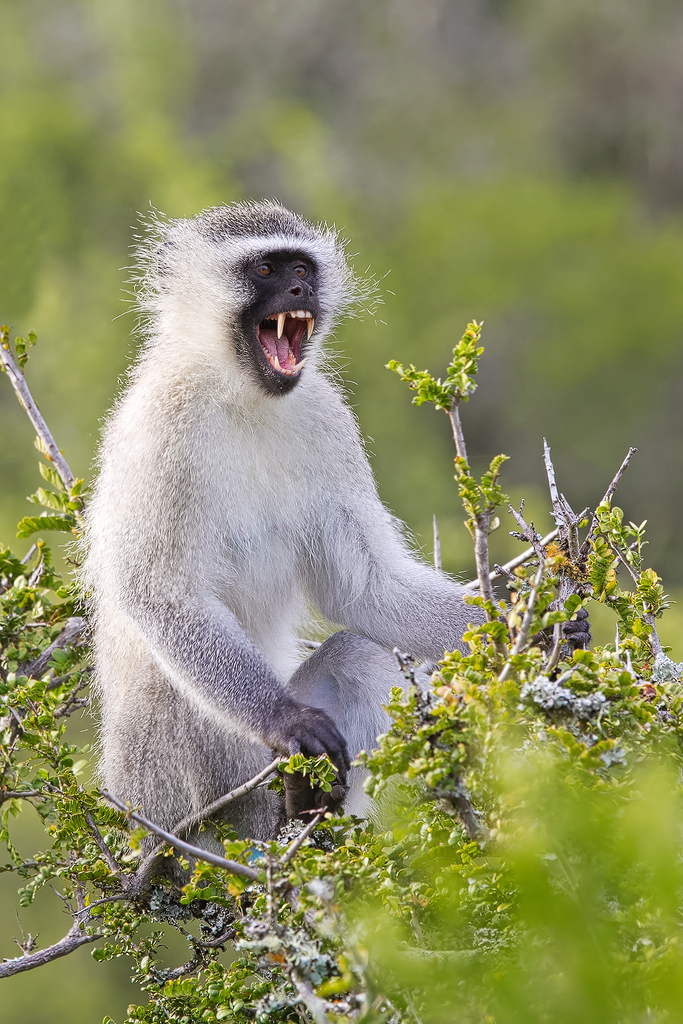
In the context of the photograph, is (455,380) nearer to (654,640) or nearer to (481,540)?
(481,540)

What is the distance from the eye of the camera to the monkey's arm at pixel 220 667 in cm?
284

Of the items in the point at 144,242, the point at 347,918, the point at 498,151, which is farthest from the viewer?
the point at 498,151

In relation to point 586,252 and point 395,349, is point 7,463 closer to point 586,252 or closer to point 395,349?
point 395,349

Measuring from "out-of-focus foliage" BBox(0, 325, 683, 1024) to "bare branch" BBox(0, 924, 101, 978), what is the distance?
0.02 meters

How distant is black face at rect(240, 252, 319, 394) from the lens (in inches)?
127

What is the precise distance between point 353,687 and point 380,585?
506mm

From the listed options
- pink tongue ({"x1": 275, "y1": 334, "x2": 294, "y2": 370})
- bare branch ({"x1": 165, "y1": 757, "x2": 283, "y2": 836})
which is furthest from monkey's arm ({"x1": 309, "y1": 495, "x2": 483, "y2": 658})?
bare branch ({"x1": 165, "y1": 757, "x2": 283, "y2": 836})

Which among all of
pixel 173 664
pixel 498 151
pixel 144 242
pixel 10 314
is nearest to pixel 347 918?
pixel 173 664

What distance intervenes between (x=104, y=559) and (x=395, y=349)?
581 inches

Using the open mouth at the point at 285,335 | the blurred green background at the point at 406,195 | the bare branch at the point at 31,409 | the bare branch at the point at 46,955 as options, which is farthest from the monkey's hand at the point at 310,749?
the blurred green background at the point at 406,195

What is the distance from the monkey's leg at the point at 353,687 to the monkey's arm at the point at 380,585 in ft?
1.02

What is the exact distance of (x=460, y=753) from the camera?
1.74m

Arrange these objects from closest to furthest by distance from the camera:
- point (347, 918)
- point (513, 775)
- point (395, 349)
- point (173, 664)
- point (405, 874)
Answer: point (513, 775)
point (347, 918)
point (405, 874)
point (173, 664)
point (395, 349)

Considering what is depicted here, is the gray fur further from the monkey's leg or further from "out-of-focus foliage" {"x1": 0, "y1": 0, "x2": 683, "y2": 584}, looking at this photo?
"out-of-focus foliage" {"x1": 0, "y1": 0, "x2": 683, "y2": 584}
